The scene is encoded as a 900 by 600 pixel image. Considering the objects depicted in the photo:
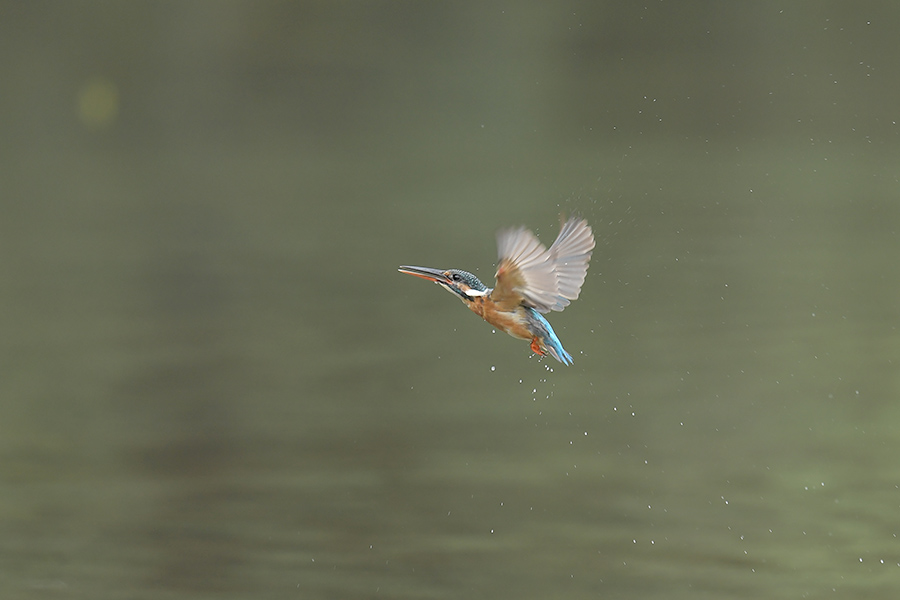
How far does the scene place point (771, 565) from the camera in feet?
8.43

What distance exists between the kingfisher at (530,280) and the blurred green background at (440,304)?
625 mm

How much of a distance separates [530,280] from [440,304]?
2.30 meters

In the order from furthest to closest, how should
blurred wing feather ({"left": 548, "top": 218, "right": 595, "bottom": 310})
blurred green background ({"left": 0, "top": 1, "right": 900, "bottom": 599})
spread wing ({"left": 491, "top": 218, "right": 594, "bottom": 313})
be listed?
blurred green background ({"left": 0, "top": 1, "right": 900, "bottom": 599})
blurred wing feather ({"left": 548, "top": 218, "right": 595, "bottom": 310})
spread wing ({"left": 491, "top": 218, "right": 594, "bottom": 313})

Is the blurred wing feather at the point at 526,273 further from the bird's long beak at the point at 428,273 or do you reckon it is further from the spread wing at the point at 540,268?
the bird's long beak at the point at 428,273

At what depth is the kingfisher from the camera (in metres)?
2.07

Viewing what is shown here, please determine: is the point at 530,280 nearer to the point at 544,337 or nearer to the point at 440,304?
the point at 544,337

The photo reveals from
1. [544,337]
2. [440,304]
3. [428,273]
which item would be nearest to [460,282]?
[428,273]

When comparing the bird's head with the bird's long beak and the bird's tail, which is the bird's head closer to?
the bird's long beak

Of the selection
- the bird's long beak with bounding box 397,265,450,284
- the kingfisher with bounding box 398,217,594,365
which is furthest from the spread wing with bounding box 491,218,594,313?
the bird's long beak with bounding box 397,265,450,284

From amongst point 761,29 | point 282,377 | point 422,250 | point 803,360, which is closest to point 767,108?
point 761,29

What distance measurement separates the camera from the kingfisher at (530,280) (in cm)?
207

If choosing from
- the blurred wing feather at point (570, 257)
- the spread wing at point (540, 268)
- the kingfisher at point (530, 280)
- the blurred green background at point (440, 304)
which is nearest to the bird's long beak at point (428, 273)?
the kingfisher at point (530, 280)

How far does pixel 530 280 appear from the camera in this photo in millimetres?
2119

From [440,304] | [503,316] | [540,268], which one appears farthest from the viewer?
[440,304]
